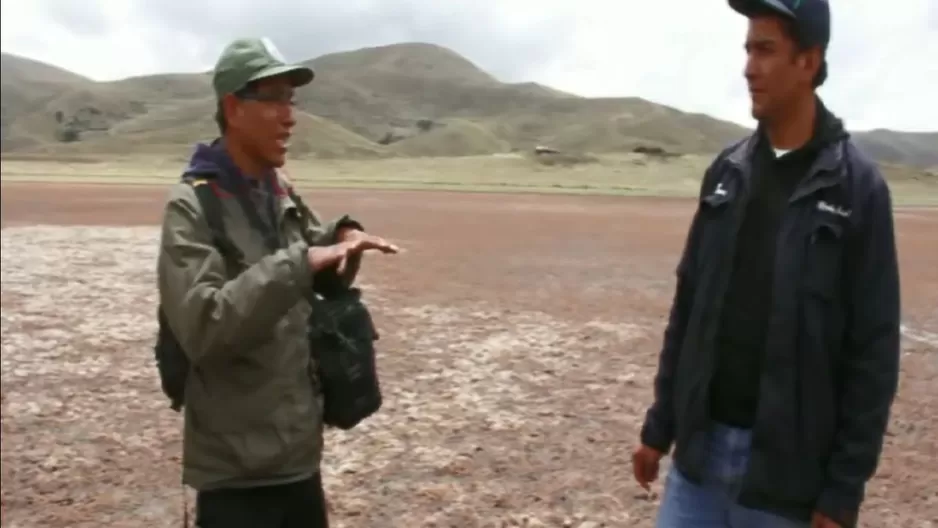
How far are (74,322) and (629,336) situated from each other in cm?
485

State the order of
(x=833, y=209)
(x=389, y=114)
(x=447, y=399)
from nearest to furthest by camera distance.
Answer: (x=833, y=209) → (x=447, y=399) → (x=389, y=114)

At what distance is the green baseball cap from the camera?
240 centimetres

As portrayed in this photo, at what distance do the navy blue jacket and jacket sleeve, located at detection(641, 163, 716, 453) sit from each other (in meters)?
0.09

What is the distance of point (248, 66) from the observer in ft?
7.88

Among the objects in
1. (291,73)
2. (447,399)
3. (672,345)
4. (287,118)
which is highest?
(291,73)

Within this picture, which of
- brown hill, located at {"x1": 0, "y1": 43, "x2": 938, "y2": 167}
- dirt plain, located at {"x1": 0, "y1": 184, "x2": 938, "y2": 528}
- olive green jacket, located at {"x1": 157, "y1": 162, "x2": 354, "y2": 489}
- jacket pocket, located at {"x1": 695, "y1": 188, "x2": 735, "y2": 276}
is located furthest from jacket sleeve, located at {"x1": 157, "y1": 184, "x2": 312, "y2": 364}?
brown hill, located at {"x1": 0, "y1": 43, "x2": 938, "y2": 167}

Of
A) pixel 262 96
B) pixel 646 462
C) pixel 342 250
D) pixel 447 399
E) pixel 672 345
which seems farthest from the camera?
pixel 447 399

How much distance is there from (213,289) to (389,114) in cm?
13699

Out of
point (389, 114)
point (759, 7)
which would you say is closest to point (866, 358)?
point (759, 7)

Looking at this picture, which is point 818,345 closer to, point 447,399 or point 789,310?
point 789,310

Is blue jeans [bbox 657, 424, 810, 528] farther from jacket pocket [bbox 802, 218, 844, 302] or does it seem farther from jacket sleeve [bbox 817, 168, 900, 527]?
jacket pocket [bbox 802, 218, 844, 302]

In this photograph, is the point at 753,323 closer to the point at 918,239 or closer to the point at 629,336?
the point at 918,239

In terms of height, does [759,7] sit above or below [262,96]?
above

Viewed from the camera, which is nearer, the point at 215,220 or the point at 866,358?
the point at 866,358
